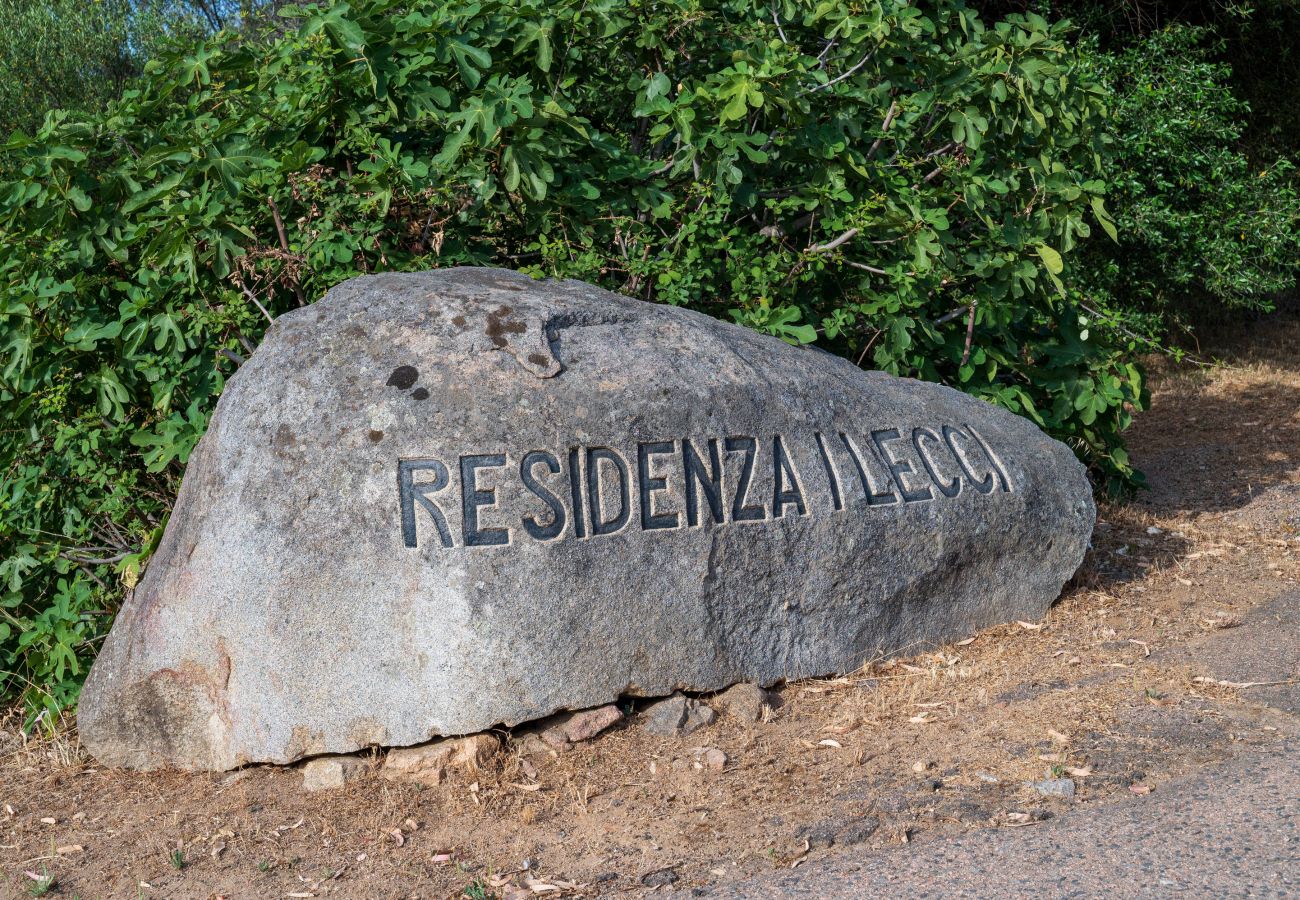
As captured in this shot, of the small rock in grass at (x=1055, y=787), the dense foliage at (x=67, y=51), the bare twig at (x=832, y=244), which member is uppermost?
the dense foliage at (x=67, y=51)

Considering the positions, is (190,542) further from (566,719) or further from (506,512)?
(566,719)

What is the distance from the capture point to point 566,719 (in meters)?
4.21

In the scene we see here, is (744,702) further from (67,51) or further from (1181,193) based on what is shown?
(67,51)

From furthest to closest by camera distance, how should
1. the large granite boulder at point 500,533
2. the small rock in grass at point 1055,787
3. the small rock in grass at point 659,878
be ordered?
the large granite boulder at point 500,533, the small rock in grass at point 1055,787, the small rock in grass at point 659,878

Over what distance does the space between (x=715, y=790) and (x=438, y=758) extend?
929mm

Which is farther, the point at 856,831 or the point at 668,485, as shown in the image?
the point at 668,485

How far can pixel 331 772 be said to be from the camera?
13.3 feet

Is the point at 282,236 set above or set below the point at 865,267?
above

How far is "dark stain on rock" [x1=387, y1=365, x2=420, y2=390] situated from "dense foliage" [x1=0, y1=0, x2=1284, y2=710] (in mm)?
987

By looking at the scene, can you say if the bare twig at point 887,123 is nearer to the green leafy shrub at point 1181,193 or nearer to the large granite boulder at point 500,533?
the large granite boulder at point 500,533

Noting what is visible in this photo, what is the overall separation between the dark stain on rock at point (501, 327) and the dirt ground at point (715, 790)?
1.43 metres

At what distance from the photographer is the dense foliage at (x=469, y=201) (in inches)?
196

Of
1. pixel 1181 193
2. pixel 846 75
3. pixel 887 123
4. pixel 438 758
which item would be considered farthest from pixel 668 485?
pixel 1181 193

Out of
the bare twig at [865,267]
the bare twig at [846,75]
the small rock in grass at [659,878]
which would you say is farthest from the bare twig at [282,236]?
the small rock in grass at [659,878]
